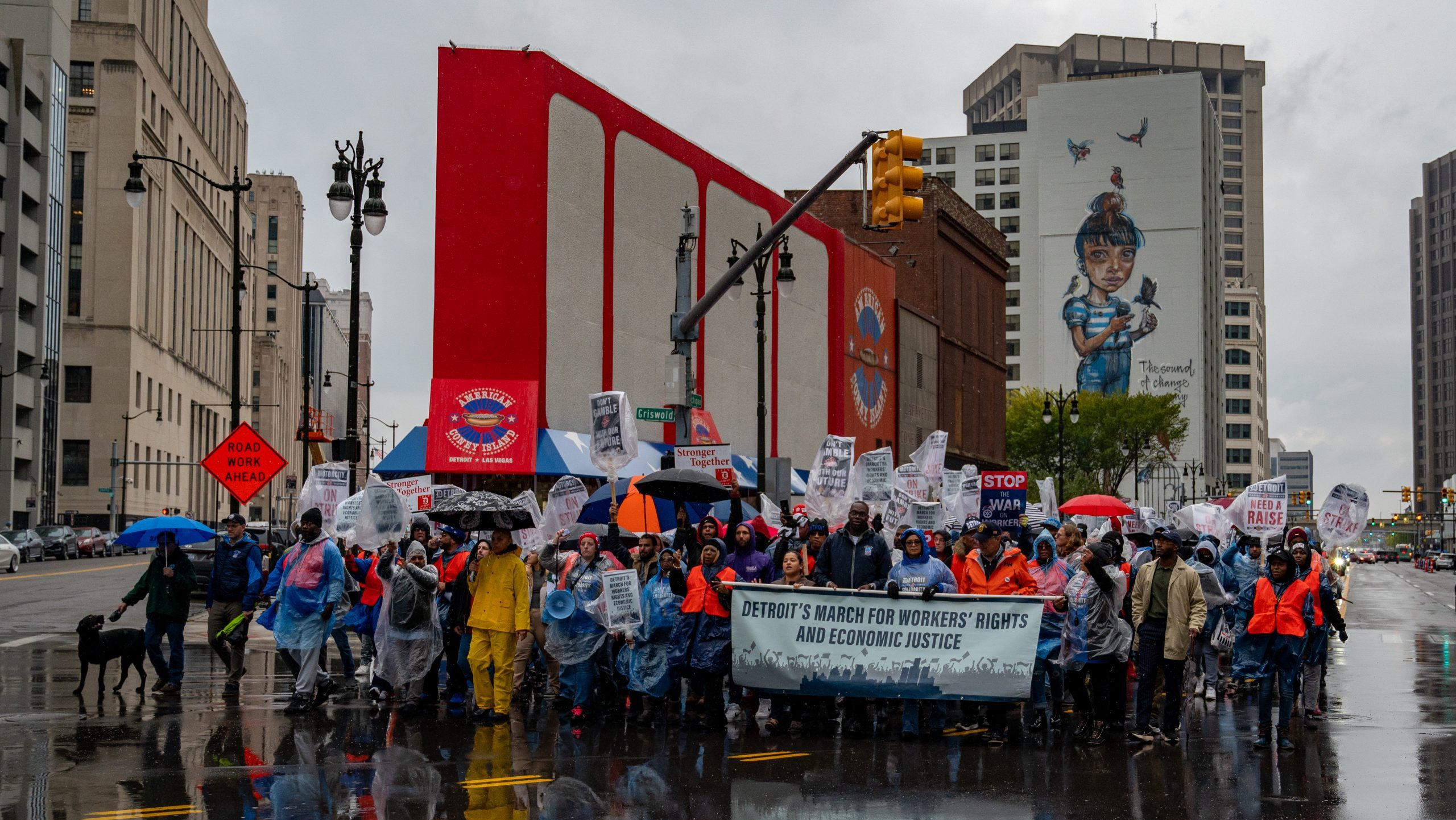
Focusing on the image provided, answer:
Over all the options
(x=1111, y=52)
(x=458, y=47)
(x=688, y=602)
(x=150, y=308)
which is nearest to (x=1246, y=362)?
(x=1111, y=52)

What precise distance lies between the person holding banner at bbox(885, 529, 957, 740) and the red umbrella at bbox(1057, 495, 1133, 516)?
15849 millimetres

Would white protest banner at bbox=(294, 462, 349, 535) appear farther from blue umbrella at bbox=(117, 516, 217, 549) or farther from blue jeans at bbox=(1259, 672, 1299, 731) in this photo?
blue jeans at bbox=(1259, 672, 1299, 731)

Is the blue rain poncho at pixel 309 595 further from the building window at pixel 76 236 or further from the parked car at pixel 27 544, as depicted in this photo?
the building window at pixel 76 236

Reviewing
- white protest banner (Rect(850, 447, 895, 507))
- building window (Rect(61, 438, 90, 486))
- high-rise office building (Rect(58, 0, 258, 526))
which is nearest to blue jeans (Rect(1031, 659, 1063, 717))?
white protest banner (Rect(850, 447, 895, 507))

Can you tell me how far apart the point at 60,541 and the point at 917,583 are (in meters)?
53.1

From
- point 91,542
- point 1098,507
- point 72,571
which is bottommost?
point 72,571

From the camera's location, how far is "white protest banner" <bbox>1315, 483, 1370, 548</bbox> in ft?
→ 63.4

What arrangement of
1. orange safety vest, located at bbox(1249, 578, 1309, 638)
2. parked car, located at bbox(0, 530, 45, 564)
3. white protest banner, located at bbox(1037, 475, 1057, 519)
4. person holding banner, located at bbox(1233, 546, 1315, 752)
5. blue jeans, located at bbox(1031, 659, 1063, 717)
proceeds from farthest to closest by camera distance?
1. parked car, located at bbox(0, 530, 45, 564)
2. white protest banner, located at bbox(1037, 475, 1057, 519)
3. blue jeans, located at bbox(1031, 659, 1063, 717)
4. orange safety vest, located at bbox(1249, 578, 1309, 638)
5. person holding banner, located at bbox(1233, 546, 1315, 752)

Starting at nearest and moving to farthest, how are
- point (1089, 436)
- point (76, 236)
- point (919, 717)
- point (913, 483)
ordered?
point (919, 717)
point (913, 483)
point (76, 236)
point (1089, 436)

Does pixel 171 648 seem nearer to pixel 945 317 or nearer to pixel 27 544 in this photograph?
pixel 27 544

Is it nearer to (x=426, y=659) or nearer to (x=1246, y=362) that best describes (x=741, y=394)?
(x=426, y=659)

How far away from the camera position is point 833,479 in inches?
857

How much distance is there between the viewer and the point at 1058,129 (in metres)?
137

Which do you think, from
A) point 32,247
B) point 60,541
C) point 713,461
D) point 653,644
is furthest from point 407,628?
point 32,247
